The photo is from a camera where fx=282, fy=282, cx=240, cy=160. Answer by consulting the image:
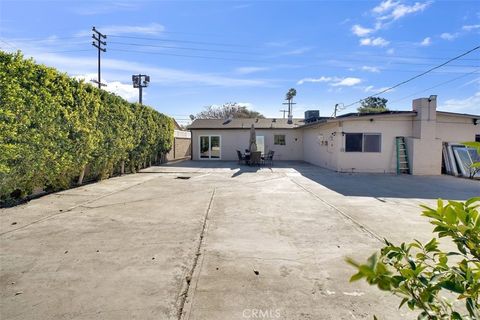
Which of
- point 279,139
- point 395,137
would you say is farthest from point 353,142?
point 279,139

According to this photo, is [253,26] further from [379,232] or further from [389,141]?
[379,232]

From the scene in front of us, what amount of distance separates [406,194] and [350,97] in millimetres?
19909

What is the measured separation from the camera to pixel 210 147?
23.2 meters

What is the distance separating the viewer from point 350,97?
26609mm

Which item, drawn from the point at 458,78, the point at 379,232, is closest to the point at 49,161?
the point at 379,232

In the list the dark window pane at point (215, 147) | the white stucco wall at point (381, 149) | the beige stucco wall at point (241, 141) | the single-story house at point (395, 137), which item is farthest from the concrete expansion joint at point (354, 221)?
the dark window pane at point (215, 147)

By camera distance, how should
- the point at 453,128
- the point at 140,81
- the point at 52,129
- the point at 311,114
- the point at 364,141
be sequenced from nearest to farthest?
1. the point at 52,129
2. the point at 364,141
3. the point at 453,128
4. the point at 311,114
5. the point at 140,81

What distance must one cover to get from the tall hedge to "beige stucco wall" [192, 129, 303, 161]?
1075 centimetres

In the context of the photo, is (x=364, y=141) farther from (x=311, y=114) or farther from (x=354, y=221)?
Result: (x=354, y=221)

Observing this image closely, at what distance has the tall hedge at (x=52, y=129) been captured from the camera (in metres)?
5.94

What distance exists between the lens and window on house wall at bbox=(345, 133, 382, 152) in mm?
14539

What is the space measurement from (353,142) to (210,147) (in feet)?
39.2

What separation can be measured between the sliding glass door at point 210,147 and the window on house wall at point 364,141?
11.2 meters

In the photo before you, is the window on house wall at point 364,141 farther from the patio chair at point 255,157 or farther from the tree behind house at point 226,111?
the tree behind house at point 226,111
